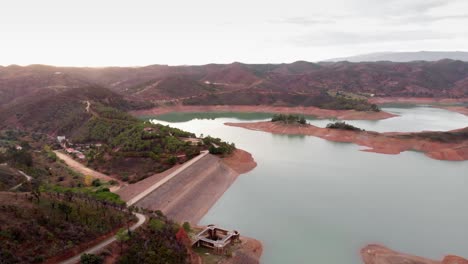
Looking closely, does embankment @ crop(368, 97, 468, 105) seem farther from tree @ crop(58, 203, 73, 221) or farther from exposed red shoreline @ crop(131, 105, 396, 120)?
tree @ crop(58, 203, 73, 221)

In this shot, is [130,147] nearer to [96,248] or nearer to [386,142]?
[96,248]

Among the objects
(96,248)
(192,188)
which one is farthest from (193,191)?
(96,248)

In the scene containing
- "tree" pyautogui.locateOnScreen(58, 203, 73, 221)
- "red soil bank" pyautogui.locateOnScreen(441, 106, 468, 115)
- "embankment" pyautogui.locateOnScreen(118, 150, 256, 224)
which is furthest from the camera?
"red soil bank" pyautogui.locateOnScreen(441, 106, 468, 115)

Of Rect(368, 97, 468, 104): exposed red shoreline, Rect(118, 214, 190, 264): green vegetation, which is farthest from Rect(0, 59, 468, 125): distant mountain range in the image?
Rect(118, 214, 190, 264): green vegetation

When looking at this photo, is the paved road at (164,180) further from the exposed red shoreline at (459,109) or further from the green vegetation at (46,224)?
the exposed red shoreline at (459,109)

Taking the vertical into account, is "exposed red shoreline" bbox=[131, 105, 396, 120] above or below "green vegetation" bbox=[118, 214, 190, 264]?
above

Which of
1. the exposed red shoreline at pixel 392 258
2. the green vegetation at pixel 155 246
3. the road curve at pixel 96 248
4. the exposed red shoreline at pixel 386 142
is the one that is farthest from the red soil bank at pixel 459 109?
the road curve at pixel 96 248
